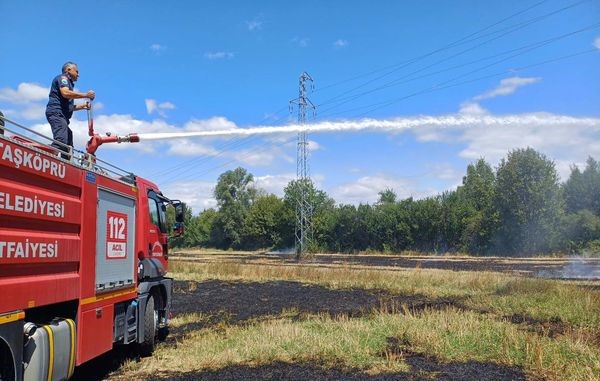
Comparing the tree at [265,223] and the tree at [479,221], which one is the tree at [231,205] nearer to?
the tree at [265,223]

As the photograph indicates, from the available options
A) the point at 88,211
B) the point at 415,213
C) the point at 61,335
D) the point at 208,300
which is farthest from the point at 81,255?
the point at 415,213

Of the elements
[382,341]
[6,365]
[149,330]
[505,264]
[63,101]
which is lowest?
[382,341]

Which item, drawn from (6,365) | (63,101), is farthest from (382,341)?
(63,101)

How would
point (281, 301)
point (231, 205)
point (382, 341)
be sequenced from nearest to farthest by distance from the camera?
point (382, 341), point (281, 301), point (231, 205)

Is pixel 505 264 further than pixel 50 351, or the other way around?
pixel 505 264

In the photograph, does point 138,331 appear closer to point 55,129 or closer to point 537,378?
point 55,129

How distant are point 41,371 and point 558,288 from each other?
1723 centimetres

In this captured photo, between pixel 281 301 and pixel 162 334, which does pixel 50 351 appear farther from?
pixel 281 301

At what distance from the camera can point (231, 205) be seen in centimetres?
11444

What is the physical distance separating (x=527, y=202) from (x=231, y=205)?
66601mm

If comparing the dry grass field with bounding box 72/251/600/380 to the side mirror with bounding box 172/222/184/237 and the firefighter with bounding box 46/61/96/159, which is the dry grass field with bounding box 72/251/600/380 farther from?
the firefighter with bounding box 46/61/96/159

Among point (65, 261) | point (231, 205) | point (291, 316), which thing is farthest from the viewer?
point (231, 205)

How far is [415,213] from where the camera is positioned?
7644 cm

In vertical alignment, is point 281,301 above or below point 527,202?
below
